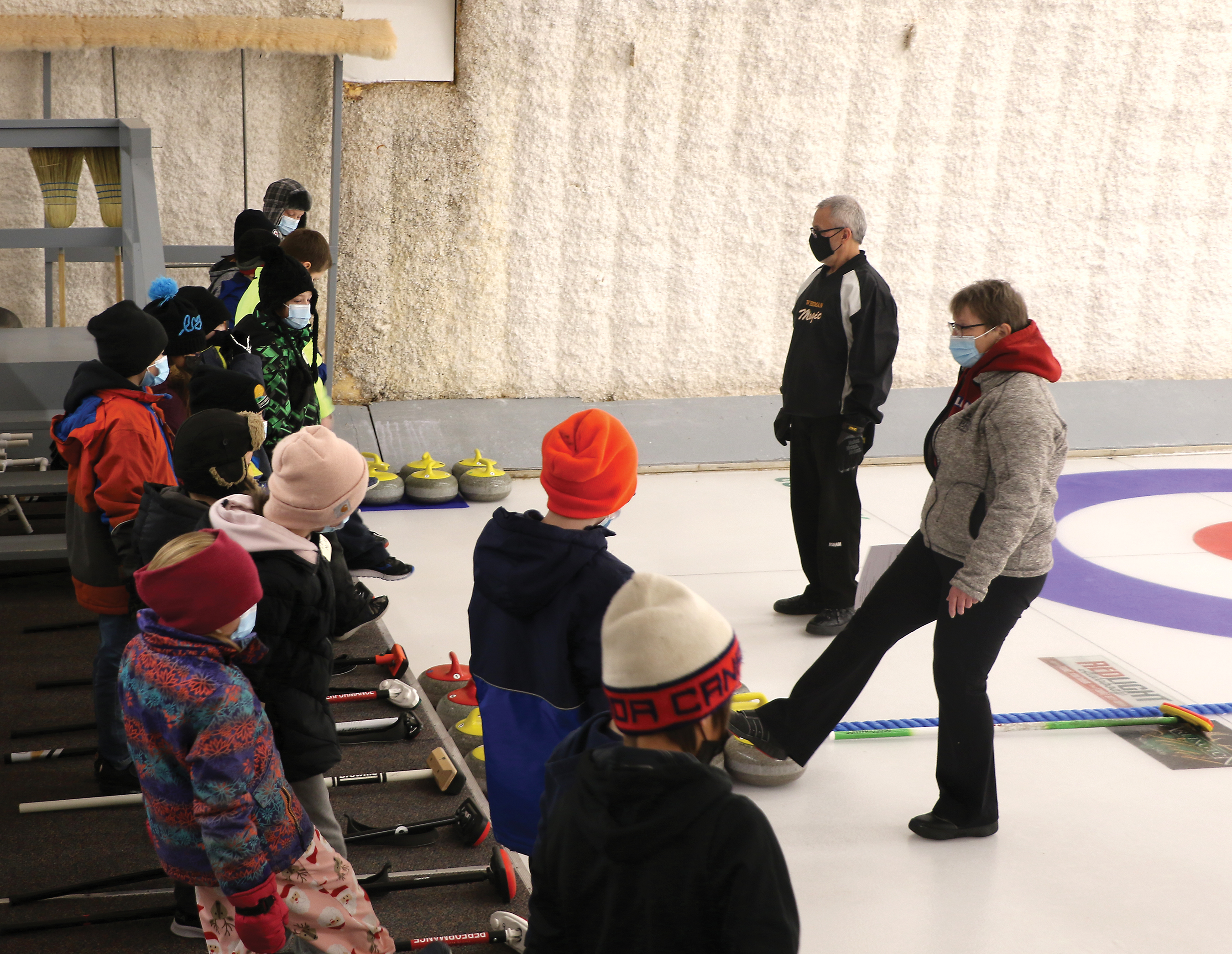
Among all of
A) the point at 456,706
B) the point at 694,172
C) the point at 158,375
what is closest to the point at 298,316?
the point at 158,375

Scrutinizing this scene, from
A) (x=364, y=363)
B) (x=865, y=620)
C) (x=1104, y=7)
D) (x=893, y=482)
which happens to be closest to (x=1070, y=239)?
(x=1104, y=7)

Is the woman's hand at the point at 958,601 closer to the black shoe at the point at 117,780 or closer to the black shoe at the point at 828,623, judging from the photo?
the black shoe at the point at 828,623

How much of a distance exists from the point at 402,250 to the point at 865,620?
6025mm

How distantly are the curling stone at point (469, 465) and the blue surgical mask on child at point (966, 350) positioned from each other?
Answer: 4.24 meters

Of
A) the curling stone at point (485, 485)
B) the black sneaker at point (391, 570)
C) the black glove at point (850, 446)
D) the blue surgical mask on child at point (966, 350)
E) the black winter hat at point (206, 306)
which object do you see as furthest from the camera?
the curling stone at point (485, 485)

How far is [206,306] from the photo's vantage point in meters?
4.28

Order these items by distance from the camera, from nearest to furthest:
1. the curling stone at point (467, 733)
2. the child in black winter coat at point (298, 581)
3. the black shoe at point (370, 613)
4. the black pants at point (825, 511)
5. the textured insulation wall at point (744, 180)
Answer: the child in black winter coat at point (298, 581), the black shoe at point (370, 613), the curling stone at point (467, 733), the black pants at point (825, 511), the textured insulation wall at point (744, 180)

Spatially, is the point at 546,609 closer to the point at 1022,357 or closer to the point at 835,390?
the point at 1022,357

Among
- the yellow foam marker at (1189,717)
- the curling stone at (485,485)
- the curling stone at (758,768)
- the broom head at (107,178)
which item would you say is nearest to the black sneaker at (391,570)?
the curling stone at (758,768)

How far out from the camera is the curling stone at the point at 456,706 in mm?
4023

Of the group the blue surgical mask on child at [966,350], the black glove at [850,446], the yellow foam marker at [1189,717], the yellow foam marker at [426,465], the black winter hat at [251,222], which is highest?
the black winter hat at [251,222]

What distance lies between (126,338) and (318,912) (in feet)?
6.52

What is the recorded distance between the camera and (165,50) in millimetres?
7711

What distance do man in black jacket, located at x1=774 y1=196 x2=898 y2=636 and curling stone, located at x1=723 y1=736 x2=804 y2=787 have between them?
4.61 feet
